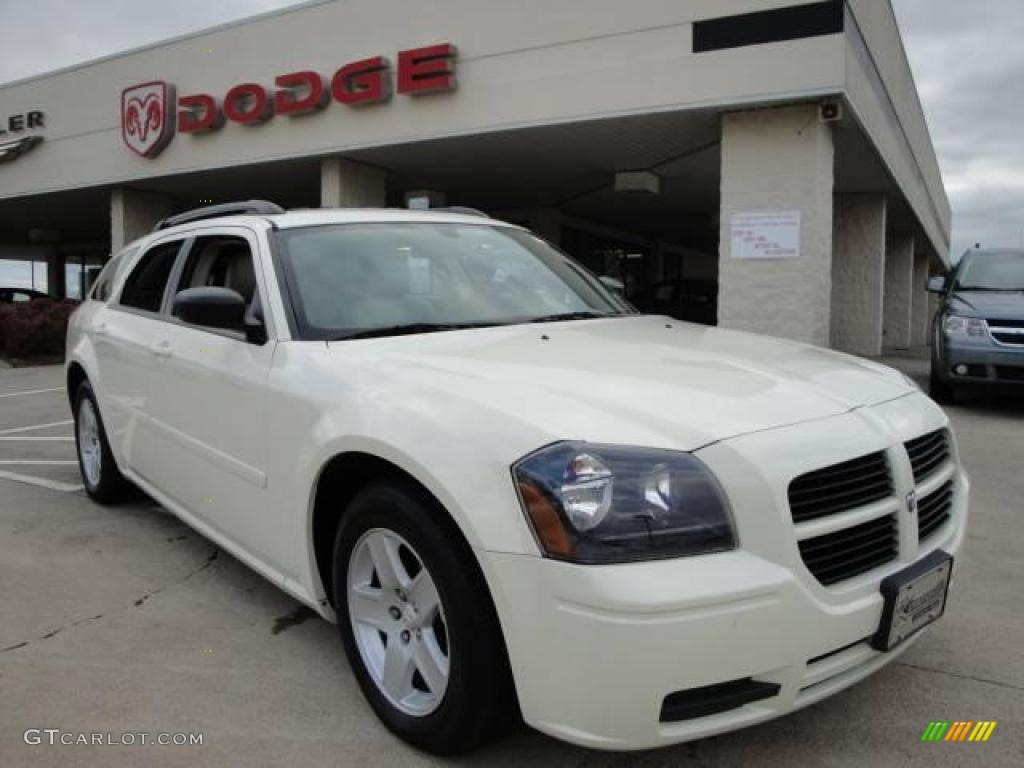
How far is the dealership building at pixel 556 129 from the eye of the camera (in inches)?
424

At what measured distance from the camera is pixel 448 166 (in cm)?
1557

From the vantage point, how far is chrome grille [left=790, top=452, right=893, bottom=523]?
6.62 ft

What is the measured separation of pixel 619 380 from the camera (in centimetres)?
231

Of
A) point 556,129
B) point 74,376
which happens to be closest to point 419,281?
point 74,376

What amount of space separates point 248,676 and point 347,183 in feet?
43.0

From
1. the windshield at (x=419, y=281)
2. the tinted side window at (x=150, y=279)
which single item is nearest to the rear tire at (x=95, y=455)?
the tinted side window at (x=150, y=279)

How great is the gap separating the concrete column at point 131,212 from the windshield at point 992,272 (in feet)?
54.7

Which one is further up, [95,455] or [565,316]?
[565,316]

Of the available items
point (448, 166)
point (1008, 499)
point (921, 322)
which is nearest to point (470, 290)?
point (1008, 499)

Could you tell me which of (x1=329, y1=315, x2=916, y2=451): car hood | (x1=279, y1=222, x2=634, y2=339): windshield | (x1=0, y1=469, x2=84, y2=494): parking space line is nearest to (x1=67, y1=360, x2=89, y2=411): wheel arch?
(x1=0, y1=469, x2=84, y2=494): parking space line

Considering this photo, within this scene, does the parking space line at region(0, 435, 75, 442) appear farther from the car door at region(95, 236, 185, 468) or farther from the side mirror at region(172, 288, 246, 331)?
the side mirror at region(172, 288, 246, 331)

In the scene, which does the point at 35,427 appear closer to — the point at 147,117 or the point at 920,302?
the point at 147,117

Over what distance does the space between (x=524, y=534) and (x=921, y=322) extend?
3331 centimetres

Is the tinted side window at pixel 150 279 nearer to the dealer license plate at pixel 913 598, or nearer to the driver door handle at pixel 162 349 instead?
the driver door handle at pixel 162 349
